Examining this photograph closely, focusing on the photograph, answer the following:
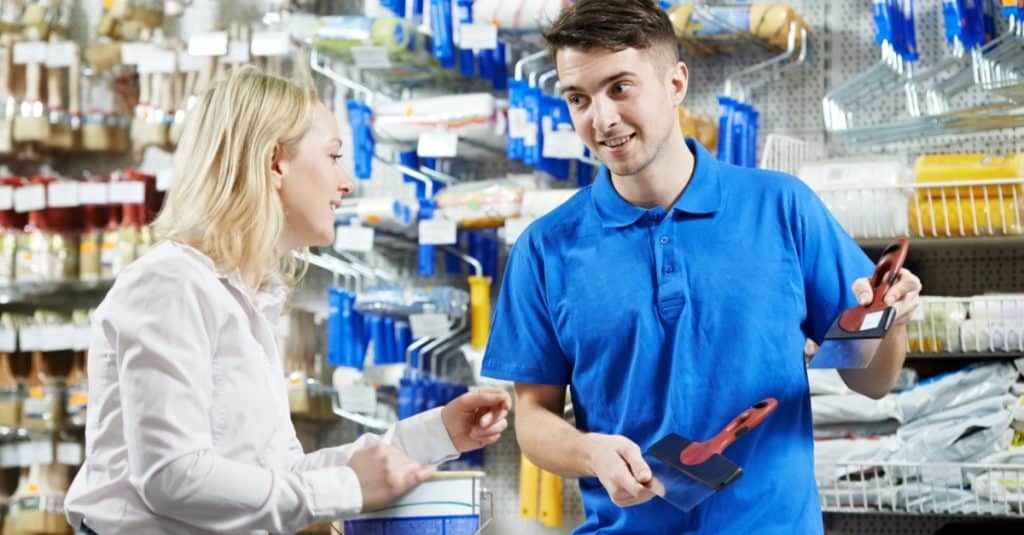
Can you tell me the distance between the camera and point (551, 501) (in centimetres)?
388

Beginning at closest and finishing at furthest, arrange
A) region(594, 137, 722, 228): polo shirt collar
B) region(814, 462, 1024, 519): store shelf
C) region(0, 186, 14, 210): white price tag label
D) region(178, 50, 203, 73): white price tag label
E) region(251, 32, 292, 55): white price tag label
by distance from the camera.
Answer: region(594, 137, 722, 228): polo shirt collar, region(814, 462, 1024, 519): store shelf, region(251, 32, 292, 55): white price tag label, region(178, 50, 203, 73): white price tag label, region(0, 186, 14, 210): white price tag label

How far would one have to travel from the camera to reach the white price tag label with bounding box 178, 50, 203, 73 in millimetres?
4680

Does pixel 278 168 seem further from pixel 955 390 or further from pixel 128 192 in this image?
pixel 128 192

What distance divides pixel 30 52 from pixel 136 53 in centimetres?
52

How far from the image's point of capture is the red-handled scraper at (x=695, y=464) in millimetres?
1715

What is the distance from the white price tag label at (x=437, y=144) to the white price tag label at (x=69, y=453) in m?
1.84

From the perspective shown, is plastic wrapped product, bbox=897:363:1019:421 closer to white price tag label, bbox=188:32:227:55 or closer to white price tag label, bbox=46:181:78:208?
white price tag label, bbox=188:32:227:55

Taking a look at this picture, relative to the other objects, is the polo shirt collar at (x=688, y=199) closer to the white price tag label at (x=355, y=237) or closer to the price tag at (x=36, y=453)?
the white price tag label at (x=355, y=237)

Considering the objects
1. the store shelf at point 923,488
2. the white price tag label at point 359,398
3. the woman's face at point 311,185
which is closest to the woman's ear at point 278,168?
the woman's face at point 311,185

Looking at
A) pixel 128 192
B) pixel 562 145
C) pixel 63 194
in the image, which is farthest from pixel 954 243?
pixel 63 194

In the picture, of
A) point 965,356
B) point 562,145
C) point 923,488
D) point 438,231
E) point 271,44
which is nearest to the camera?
point 923,488

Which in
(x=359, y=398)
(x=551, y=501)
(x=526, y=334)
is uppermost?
(x=526, y=334)

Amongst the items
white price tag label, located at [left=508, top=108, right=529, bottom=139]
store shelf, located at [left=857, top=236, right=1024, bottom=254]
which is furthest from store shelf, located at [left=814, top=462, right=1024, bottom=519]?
white price tag label, located at [left=508, top=108, right=529, bottom=139]

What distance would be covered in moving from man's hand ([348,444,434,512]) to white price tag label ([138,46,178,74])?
3.27 metres
